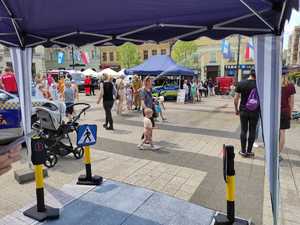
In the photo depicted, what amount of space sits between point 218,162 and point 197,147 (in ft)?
4.18

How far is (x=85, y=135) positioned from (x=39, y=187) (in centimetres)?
104

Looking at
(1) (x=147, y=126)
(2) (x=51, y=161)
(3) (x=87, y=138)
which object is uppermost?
(3) (x=87, y=138)

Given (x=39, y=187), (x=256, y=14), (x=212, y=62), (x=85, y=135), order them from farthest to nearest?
(x=212, y=62) → (x=85, y=135) → (x=39, y=187) → (x=256, y=14)

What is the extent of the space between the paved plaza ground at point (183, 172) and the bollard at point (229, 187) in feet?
1.66

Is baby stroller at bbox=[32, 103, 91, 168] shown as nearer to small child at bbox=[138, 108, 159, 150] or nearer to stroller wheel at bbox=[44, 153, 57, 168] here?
stroller wheel at bbox=[44, 153, 57, 168]

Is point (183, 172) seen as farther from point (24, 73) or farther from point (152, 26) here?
point (24, 73)

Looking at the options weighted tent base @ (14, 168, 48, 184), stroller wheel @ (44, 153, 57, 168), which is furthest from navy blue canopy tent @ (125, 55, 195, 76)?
weighted tent base @ (14, 168, 48, 184)

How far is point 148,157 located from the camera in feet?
20.6

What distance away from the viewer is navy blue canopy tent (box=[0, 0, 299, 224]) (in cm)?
304

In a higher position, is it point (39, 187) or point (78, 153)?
point (39, 187)

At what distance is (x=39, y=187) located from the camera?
11.5 ft

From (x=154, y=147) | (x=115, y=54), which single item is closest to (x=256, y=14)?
(x=154, y=147)

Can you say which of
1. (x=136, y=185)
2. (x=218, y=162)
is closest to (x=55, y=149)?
(x=136, y=185)

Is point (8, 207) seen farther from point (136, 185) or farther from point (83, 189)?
point (136, 185)
